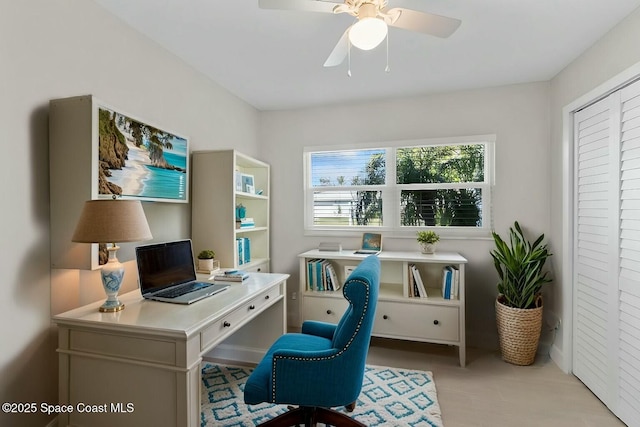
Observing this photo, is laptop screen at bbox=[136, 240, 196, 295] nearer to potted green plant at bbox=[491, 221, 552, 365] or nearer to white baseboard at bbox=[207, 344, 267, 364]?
white baseboard at bbox=[207, 344, 267, 364]

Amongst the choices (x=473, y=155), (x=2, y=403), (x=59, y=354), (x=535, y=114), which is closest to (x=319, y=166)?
(x=473, y=155)

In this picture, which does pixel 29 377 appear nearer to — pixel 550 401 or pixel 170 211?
pixel 170 211

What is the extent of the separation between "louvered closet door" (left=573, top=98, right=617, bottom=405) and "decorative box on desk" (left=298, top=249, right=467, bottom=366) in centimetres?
80

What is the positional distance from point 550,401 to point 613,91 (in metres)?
2.06

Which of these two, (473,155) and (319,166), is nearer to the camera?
(473,155)

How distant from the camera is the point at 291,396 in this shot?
1.53 metres

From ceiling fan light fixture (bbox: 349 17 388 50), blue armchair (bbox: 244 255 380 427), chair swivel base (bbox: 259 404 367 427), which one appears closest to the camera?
ceiling fan light fixture (bbox: 349 17 388 50)

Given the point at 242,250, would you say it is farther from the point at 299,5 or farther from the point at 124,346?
the point at 299,5

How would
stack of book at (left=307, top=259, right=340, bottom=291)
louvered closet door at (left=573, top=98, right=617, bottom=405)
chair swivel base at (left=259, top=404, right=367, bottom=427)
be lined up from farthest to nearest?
stack of book at (left=307, top=259, right=340, bottom=291)
louvered closet door at (left=573, top=98, right=617, bottom=405)
chair swivel base at (left=259, top=404, right=367, bottom=427)

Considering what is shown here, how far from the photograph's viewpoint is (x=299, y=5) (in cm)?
146

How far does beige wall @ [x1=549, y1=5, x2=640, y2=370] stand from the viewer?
193 cm

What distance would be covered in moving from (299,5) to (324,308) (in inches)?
96.2

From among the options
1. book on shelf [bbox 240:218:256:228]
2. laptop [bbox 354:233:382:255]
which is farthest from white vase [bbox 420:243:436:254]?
book on shelf [bbox 240:218:256:228]

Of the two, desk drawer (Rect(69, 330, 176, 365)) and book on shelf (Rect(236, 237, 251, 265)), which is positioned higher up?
book on shelf (Rect(236, 237, 251, 265))
